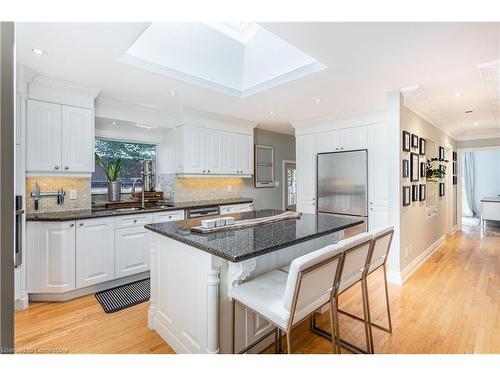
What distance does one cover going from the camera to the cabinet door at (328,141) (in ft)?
14.4

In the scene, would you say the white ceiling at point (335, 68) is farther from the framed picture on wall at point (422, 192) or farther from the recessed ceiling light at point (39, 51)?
the framed picture on wall at point (422, 192)

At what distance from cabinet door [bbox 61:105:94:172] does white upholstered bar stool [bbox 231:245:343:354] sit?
101 inches

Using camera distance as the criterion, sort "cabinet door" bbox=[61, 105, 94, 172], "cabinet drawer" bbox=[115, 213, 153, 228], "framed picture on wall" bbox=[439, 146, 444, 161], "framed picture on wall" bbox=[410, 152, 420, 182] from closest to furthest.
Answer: "cabinet door" bbox=[61, 105, 94, 172]
"cabinet drawer" bbox=[115, 213, 153, 228]
"framed picture on wall" bbox=[410, 152, 420, 182]
"framed picture on wall" bbox=[439, 146, 444, 161]

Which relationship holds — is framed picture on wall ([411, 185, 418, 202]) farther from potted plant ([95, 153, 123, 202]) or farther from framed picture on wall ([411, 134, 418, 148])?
potted plant ([95, 153, 123, 202])

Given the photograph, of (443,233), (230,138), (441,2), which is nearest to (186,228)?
(441,2)

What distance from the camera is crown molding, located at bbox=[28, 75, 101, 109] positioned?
2713 mm

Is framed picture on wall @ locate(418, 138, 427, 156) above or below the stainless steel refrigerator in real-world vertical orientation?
above

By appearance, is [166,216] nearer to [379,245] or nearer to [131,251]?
[131,251]

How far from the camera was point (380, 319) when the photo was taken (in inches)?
92.7

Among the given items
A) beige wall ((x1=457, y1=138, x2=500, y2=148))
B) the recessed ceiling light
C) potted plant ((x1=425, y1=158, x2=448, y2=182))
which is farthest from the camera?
beige wall ((x1=457, y1=138, x2=500, y2=148))

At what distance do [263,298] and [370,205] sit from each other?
308 centimetres

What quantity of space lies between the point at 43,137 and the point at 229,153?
264 centimetres

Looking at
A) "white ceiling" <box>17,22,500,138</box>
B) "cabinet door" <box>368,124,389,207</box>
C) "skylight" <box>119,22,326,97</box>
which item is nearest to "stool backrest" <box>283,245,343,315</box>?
"white ceiling" <box>17,22,500,138</box>
